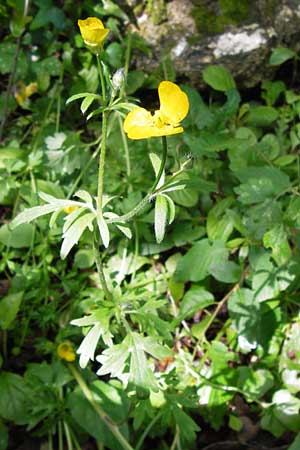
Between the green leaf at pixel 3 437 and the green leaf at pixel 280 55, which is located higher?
the green leaf at pixel 280 55

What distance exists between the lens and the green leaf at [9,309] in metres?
2.17

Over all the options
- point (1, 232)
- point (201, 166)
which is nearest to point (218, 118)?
point (201, 166)

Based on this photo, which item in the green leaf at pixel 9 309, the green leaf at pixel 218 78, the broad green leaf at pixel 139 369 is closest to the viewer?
the broad green leaf at pixel 139 369

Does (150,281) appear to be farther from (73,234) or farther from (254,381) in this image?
(73,234)

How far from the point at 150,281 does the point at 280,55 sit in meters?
1.13

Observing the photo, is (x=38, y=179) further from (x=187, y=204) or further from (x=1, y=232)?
(x=187, y=204)

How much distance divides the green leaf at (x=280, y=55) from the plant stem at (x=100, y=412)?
59.5 inches

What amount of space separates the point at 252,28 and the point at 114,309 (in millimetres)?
1526

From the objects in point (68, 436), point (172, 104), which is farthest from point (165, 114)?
point (68, 436)

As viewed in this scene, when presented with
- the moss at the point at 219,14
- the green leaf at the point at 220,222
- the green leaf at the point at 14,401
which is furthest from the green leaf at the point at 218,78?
the green leaf at the point at 14,401

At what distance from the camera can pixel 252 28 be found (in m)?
2.73

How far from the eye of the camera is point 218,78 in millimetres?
2615

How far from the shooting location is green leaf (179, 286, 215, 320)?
88.2 inches

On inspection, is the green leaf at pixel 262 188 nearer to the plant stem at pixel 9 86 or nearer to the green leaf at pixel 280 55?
the green leaf at pixel 280 55
